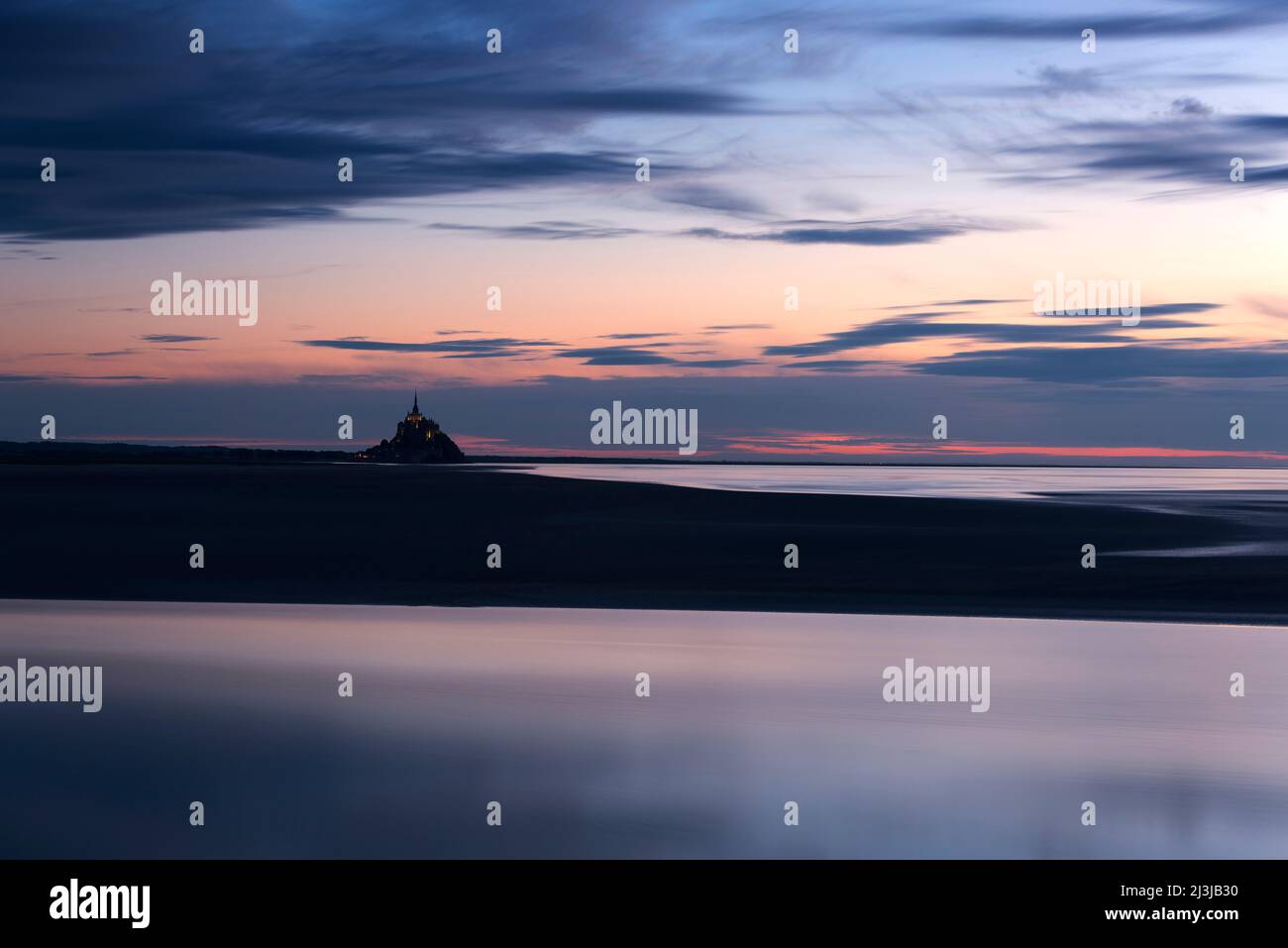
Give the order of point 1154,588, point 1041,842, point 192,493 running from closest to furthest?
1. point 1041,842
2. point 1154,588
3. point 192,493

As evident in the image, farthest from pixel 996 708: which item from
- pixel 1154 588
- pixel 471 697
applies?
pixel 1154 588

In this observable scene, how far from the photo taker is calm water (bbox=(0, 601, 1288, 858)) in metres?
10.9

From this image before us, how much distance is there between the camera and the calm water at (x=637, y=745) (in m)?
10.9

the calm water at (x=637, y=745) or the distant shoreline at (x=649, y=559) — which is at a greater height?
the distant shoreline at (x=649, y=559)

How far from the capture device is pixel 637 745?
1387 centimetres

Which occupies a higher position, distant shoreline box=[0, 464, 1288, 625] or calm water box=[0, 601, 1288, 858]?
distant shoreline box=[0, 464, 1288, 625]

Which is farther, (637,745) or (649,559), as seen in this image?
(649,559)

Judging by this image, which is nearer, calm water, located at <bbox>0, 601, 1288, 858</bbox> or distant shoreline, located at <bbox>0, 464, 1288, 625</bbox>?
calm water, located at <bbox>0, 601, 1288, 858</bbox>

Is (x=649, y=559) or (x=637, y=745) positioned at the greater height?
(x=649, y=559)

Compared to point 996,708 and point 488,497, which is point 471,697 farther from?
point 488,497

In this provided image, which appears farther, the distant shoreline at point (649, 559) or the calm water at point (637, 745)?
the distant shoreline at point (649, 559)

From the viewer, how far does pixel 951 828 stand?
1104 centimetres
